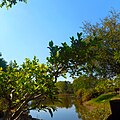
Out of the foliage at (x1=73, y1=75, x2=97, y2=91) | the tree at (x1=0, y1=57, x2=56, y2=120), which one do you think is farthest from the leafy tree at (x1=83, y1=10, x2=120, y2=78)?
the tree at (x1=0, y1=57, x2=56, y2=120)

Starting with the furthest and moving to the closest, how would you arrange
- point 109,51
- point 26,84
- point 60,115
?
point 60,115
point 109,51
point 26,84

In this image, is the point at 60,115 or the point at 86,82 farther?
the point at 60,115

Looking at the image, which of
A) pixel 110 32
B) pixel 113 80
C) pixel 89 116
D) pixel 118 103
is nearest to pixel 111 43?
pixel 110 32

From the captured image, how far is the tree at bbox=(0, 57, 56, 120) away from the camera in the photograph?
4695 mm

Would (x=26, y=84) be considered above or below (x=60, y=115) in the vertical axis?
above

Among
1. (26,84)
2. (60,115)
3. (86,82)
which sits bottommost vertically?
(60,115)

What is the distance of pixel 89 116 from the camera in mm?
25812

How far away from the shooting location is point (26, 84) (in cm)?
461

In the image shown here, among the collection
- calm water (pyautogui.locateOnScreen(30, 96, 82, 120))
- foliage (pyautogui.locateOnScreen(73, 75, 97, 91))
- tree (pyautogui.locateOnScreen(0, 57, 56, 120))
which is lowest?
calm water (pyautogui.locateOnScreen(30, 96, 82, 120))

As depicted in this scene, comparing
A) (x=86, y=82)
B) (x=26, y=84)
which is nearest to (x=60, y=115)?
(x=86, y=82)

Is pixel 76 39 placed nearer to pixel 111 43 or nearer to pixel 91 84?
pixel 111 43

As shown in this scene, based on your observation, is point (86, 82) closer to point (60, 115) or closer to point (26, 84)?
point (60, 115)

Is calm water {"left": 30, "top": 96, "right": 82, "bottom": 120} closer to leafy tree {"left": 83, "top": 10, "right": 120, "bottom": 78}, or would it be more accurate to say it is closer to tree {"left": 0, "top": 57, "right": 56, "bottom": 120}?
leafy tree {"left": 83, "top": 10, "right": 120, "bottom": 78}

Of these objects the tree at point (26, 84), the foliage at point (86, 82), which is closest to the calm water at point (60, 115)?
the foliage at point (86, 82)
